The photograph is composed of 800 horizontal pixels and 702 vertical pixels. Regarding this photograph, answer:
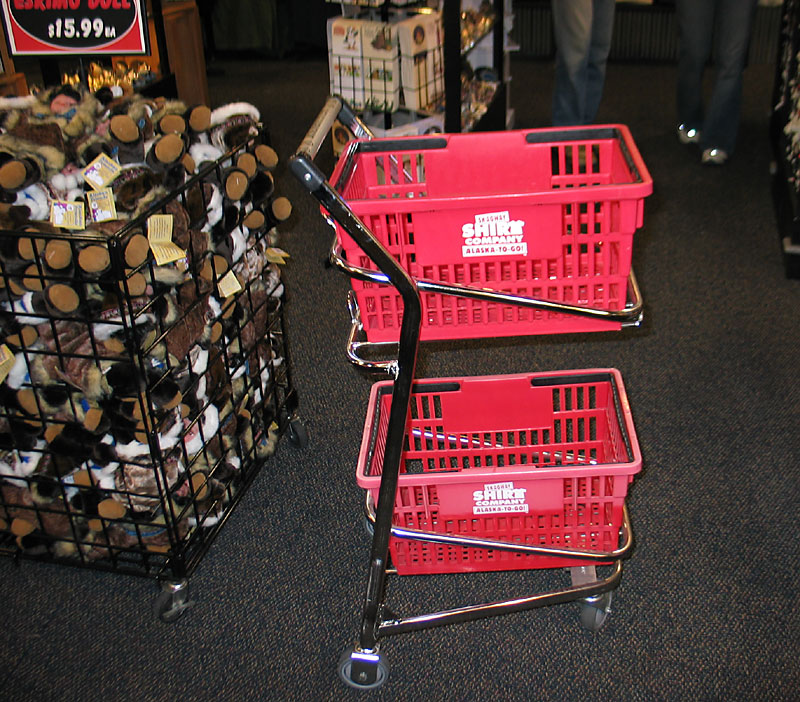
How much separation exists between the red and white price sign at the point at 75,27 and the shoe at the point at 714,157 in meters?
2.89

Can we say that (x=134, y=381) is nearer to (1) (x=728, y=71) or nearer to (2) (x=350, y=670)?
(2) (x=350, y=670)

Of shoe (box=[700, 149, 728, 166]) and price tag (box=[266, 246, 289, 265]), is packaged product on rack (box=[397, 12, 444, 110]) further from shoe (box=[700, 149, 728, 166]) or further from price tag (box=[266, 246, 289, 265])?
price tag (box=[266, 246, 289, 265])

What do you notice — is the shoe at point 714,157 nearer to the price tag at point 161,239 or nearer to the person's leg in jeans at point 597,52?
the person's leg in jeans at point 597,52

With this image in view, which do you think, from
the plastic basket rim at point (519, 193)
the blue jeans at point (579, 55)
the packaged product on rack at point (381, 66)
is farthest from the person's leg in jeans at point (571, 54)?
the plastic basket rim at point (519, 193)

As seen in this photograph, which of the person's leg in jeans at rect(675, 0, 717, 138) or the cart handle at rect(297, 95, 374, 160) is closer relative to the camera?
the cart handle at rect(297, 95, 374, 160)

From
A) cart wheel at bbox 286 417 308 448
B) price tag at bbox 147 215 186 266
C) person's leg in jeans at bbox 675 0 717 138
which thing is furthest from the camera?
person's leg in jeans at bbox 675 0 717 138

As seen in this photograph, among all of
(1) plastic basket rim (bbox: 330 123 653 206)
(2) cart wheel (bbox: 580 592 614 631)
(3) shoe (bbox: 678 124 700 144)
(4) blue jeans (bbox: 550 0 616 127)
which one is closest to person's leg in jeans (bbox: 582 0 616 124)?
(4) blue jeans (bbox: 550 0 616 127)

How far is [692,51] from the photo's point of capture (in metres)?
4.15

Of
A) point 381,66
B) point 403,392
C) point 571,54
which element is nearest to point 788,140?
point 571,54

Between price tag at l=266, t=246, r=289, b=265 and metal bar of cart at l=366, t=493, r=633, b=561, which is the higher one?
price tag at l=266, t=246, r=289, b=265

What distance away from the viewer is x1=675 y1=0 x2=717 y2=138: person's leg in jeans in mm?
4023

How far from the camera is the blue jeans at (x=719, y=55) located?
154 inches

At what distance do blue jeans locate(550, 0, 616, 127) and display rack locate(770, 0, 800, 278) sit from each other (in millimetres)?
833

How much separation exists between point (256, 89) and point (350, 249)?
492cm
